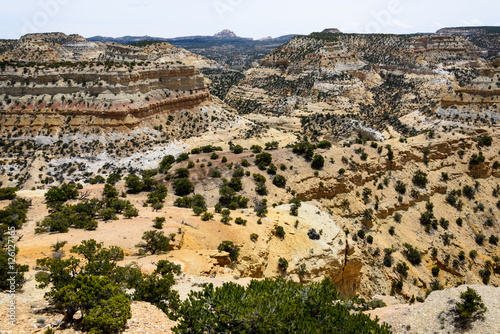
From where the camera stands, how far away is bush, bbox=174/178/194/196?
35031mm

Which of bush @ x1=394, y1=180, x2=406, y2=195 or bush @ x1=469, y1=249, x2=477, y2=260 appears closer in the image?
bush @ x1=469, y1=249, x2=477, y2=260

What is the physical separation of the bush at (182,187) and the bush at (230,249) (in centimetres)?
1468

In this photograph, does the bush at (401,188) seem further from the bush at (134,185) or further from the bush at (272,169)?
the bush at (134,185)

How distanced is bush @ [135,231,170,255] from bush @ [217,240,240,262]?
389cm

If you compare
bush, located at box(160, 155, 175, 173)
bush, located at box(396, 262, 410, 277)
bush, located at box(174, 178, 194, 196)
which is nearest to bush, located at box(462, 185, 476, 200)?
bush, located at box(396, 262, 410, 277)

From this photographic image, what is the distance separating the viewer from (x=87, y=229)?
2183cm

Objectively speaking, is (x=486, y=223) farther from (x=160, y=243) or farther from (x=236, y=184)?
(x=160, y=243)

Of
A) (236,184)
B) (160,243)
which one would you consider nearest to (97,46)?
(236,184)

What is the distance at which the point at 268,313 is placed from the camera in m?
11.3

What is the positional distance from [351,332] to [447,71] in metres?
147

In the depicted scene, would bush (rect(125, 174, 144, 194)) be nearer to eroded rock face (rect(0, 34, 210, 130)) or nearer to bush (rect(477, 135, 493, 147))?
eroded rock face (rect(0, 34, 210, 130))

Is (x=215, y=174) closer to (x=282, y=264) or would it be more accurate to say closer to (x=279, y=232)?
(x=279, y=232)

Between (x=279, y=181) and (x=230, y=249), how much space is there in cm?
1719

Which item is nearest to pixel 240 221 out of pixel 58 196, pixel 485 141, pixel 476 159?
pixel 58 196
